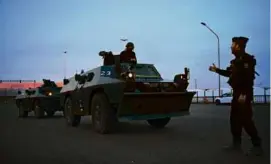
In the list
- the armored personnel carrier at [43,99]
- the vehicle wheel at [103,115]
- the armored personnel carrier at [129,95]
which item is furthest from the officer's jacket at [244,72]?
the armored personnel carrier at [43,99]

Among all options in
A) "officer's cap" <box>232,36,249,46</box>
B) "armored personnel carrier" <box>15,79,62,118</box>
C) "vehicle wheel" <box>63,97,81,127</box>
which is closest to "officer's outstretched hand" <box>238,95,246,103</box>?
"officer's cap" <box>232,36,249,46</box>

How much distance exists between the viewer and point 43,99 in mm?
14773

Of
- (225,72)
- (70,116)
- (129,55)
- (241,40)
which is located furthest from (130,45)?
(241,40)

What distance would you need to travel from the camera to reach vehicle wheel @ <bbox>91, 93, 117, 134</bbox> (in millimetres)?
7891

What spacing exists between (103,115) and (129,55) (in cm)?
205

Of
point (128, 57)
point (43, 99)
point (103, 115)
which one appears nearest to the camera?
point (103, 115)

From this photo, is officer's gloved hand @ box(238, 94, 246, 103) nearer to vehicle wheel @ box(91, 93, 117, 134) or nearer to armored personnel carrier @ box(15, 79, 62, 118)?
vehicle wheel @ box(91, 93, 117, 134)

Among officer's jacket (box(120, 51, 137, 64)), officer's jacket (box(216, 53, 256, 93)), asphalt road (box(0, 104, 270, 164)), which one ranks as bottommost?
asphalt road (box(0, 104, 270, 164))

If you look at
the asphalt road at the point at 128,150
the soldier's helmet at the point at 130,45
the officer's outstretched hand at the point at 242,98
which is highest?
the soldier's helmet at the point at 130,45

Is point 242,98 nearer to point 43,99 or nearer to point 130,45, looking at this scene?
point 130,45

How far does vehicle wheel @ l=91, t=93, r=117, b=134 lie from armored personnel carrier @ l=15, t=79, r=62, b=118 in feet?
20.3

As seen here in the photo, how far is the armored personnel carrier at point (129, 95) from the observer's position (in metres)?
7.48

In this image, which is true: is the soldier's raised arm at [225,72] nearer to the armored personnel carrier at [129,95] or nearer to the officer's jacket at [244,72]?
the officer's jacket at [244,72]

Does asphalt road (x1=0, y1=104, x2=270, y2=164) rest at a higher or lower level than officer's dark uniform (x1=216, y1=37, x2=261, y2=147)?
lower
